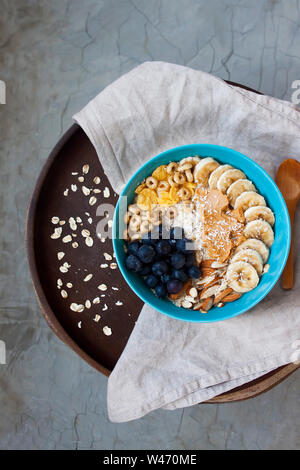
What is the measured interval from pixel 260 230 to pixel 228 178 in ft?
0.36

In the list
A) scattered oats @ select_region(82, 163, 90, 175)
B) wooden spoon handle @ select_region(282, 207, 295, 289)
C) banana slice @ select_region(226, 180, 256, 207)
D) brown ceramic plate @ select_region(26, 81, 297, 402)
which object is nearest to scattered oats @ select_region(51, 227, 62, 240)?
brown ceramic plate @ select_region(26, 81, 297, 402)

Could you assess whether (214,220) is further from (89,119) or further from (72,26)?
(72,26)

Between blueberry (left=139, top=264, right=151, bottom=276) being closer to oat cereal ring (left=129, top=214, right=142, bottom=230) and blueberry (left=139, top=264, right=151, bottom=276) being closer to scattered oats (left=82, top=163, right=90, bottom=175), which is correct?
oat cereal ring (left=129, top=214, right=142, bottom=230)

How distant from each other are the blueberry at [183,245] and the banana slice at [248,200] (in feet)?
0.37

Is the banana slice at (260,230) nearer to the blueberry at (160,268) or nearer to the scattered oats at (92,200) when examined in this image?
the blueberry at (160,268)

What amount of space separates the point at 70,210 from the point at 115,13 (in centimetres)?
72

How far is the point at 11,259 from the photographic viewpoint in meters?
1.28

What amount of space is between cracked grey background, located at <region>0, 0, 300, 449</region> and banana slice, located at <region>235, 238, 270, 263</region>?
1.89 ft

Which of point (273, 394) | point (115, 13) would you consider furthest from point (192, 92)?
point (273, 394)

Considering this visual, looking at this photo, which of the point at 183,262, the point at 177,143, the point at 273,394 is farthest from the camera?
the point at 273,394

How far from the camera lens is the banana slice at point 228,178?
0.80m

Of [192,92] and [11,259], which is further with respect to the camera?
[11,259]

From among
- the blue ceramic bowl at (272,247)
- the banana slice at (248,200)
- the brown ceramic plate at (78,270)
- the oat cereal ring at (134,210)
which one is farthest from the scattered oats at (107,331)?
the banana slice at (248,200)
